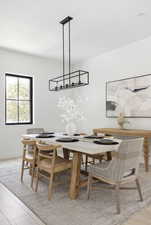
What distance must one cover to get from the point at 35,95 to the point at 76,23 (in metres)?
2.48

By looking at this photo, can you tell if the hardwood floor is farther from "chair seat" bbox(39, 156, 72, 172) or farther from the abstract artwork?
the abstract artwork

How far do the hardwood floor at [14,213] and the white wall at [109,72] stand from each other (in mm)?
2948

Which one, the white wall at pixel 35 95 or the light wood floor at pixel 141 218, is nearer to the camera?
the light wood floor at pixel 141 218

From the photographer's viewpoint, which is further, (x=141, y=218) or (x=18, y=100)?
(x=18, y=100)

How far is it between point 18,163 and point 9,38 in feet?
9.44

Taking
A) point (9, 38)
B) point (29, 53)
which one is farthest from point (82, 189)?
point (29, 53)

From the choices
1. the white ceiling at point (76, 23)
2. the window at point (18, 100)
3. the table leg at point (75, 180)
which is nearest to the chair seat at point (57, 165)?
the table leg at point (75, 180)

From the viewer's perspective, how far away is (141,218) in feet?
6.29

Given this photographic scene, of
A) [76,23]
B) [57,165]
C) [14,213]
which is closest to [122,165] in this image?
[57,165]

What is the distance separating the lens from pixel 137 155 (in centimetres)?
213

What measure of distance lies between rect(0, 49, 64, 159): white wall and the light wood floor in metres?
3.56

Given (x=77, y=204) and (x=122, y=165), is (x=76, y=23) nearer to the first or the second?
(x=122, y=165)

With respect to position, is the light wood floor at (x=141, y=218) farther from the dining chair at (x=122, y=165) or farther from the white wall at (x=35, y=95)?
the white wall at (x=35, y=95)

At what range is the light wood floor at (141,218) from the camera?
183 centimetres
